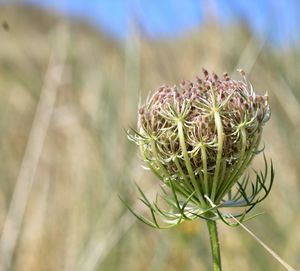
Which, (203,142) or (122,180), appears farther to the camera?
(122,180)

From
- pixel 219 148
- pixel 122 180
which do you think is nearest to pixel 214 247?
pixel 219 148

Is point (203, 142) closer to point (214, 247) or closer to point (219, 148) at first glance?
point (219, 148)

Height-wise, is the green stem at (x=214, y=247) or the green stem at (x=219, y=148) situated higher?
the green stem at (x=219, y=148)

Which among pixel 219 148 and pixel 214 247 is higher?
pixel 219 148

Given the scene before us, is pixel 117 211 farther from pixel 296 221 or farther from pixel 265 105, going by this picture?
pixel 265 105

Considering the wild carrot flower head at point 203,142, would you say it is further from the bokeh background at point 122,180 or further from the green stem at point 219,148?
the bokeh background at point 122,180

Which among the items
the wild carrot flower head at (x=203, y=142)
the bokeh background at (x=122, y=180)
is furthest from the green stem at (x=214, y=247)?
the bokeh background at (x=122, y=180)

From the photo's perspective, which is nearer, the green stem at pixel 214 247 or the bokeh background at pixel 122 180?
the green stem at pixel 214 247

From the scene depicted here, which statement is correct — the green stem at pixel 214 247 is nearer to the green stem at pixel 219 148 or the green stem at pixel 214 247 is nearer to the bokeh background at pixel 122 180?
the green stem at pixel 219 148

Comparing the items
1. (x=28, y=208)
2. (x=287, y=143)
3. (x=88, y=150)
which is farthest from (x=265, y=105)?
(x=28, y=208)
